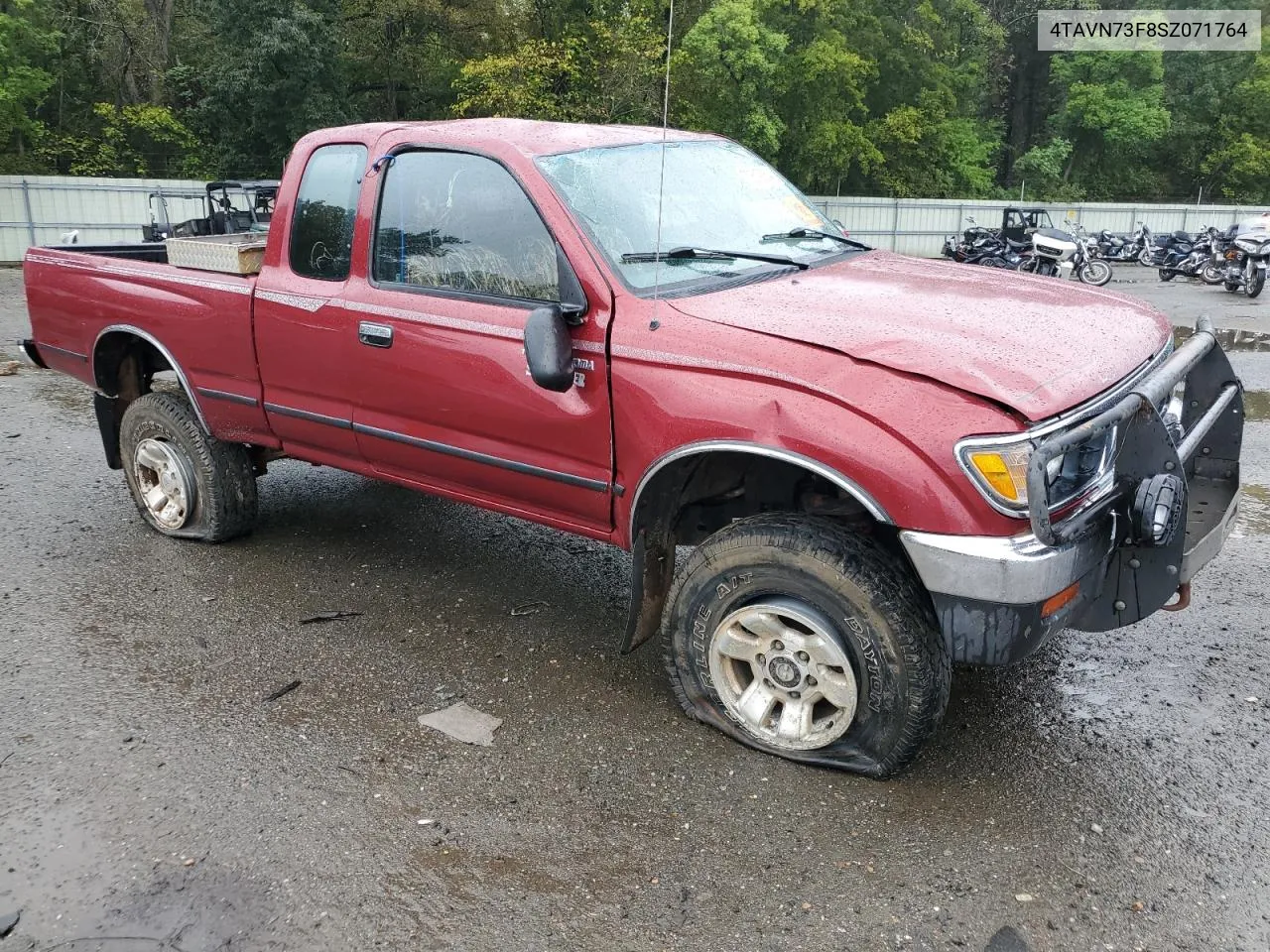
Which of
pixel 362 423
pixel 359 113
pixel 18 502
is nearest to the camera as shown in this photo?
pixel 362 423

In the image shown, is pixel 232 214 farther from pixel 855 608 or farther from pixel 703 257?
pixel 855 608

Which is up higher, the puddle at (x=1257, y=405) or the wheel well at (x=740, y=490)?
the wheel well at (x=740, y=490)

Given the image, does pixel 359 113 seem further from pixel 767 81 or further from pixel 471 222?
pixel 471 222

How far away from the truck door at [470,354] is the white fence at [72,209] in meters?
18.7

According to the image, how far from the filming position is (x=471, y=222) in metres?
3.91

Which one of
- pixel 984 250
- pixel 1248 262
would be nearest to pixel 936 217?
pixel 984 250

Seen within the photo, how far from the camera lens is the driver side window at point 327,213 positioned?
14.0 feet

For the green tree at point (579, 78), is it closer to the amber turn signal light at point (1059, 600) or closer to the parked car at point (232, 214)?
the parked car at point (232, 214)

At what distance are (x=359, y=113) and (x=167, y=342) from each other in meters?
32.9

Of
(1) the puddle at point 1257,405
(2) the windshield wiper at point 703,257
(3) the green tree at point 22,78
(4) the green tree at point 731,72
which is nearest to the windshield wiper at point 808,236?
(2) the windshield wiper at point 703,257

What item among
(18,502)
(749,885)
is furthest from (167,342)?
(749,885)

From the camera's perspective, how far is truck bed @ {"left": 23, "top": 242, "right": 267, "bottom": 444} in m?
4.66

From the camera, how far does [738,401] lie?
10.3 feet

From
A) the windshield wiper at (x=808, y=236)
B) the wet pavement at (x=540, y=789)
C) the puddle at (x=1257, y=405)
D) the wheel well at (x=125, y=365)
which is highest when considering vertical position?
the windshield wiper at (x=808, y=236)
